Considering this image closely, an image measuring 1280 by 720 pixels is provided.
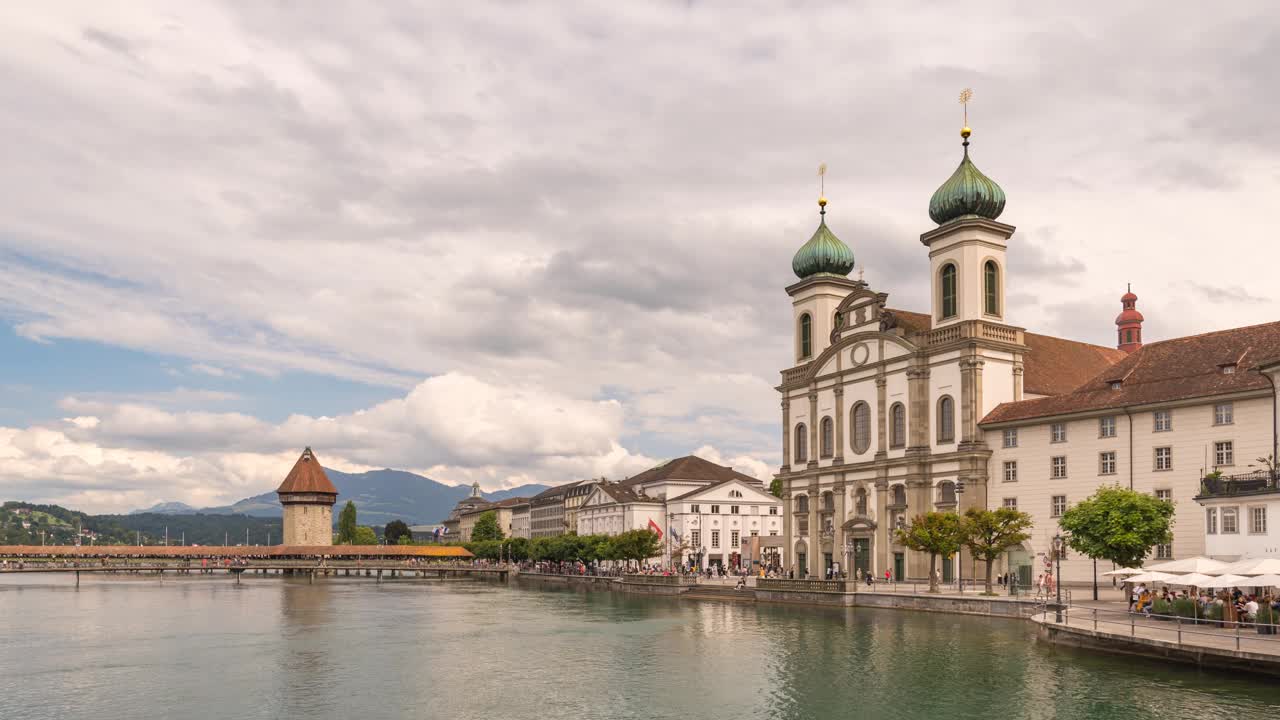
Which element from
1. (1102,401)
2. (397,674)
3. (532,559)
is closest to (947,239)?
(1102,401)

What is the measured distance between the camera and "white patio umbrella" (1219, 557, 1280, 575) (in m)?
36.0

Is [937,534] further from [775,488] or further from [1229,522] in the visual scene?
[775,488]

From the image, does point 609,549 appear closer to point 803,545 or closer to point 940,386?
point 803,545

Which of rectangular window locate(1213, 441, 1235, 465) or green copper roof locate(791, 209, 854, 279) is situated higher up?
green copper roof locate(791, 209, 854, 279)

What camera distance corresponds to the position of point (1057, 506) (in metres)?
65.1

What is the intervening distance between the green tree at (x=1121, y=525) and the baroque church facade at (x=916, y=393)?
1586 cm

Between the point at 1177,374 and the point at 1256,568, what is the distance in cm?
2647

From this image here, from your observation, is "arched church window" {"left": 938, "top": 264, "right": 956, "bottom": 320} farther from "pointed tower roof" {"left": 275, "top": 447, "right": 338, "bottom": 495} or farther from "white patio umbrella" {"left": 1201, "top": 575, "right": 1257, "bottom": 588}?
"pointed tower roof" {"left": 275, "top": 447, "right": 338, "bottom": 495}

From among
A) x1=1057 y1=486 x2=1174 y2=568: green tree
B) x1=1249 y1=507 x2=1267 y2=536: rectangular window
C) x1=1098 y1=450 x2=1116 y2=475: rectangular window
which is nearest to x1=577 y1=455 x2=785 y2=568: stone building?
x1=1098 y1=450 x2=1116 y2=475: rectangular window

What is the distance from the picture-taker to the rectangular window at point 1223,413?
56.6 m

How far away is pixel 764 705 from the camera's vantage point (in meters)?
33.4

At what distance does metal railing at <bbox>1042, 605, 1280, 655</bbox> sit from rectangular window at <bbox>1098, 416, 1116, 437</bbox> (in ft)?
60.2

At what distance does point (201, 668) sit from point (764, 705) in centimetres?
2118

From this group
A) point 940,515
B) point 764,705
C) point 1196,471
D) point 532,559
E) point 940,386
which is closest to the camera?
point 764,705
